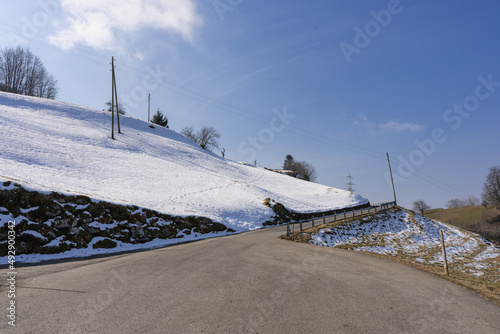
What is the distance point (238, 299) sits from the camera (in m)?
5.41

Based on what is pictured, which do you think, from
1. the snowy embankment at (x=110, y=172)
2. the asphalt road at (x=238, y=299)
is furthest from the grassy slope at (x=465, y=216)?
the asphalt road at (x=238, y=299)

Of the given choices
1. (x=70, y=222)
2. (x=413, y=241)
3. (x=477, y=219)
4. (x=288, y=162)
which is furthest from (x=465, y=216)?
(x=70, y=222)

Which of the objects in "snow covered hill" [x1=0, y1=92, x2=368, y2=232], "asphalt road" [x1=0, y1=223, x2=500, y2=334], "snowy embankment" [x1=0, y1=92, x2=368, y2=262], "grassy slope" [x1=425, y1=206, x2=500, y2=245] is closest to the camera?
"asphalt road" [x1=0, y1=223, x2=500, y2=334]

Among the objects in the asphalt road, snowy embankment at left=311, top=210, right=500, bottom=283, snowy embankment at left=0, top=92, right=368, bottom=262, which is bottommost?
snowy embankment at left=311, top=210, right=500, bottom=283

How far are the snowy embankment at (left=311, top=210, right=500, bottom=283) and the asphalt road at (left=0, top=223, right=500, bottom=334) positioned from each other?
8459mm

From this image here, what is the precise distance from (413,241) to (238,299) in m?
23.0

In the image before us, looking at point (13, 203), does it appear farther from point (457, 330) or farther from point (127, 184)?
point (457, 330)

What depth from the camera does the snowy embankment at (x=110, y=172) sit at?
1675cm

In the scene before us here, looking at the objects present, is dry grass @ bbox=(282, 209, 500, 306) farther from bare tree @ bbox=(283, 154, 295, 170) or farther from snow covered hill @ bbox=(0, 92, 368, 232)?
bare tree @ bbox=(283, 154, 295, 170)

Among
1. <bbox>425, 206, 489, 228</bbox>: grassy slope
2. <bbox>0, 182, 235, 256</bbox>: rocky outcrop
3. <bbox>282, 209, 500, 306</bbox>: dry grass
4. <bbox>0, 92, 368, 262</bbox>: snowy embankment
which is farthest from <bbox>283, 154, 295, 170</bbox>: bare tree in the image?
<bbox>0, 182, 235, 256</bbox>: rocky outcrop

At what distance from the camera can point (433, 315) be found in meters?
5.05

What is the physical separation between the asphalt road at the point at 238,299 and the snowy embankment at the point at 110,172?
656 centimetres

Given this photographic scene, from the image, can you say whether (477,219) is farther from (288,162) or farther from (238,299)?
(238,299)

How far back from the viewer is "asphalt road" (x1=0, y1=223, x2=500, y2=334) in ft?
14.4
